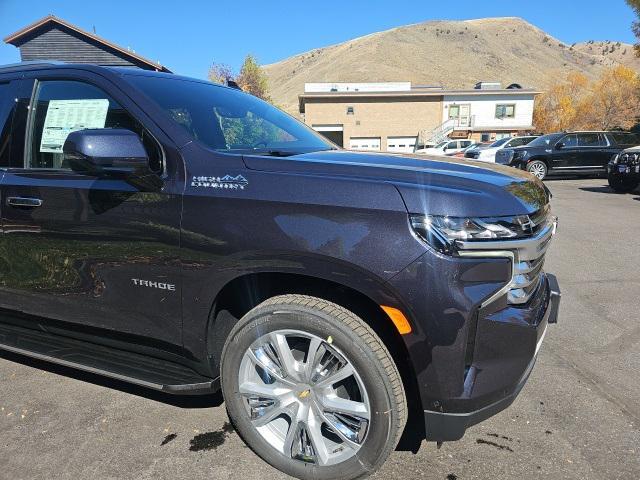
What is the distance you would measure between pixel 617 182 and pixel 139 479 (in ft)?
45.3

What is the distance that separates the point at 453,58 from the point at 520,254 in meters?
161

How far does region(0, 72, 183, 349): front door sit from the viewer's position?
2330mm

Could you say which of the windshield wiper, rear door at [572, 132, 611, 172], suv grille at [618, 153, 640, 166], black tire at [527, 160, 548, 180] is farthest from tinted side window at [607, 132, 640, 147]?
the windshield wiper

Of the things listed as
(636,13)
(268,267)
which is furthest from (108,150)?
(636,13)

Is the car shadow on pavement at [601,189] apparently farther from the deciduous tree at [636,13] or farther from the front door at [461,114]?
the front door at [461,114]

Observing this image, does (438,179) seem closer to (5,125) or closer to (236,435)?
(236,435)

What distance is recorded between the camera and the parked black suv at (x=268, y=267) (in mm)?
1934

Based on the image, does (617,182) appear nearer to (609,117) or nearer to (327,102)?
(327,102)

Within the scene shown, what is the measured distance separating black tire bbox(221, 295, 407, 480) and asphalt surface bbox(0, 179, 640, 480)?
0.23m

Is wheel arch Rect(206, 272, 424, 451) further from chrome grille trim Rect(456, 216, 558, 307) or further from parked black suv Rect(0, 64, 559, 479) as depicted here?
chrome grille trim Rect(456, 216, 558, 307)

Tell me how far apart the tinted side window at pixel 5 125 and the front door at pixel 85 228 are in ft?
0.15

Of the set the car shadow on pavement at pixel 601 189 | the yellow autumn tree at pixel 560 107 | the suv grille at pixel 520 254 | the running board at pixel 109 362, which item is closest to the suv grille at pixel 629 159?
the car shadow on pavement at pixel 601 189

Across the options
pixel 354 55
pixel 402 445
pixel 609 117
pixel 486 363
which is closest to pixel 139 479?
pixel 402 445

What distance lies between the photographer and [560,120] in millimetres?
58000
